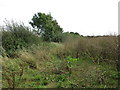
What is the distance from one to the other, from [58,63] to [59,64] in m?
0.25

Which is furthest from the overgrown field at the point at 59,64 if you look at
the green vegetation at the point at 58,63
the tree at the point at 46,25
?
the tree at the point at 46,25

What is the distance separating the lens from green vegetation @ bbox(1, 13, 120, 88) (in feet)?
10.3

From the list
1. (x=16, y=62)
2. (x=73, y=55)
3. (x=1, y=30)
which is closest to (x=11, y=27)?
(x=1, y=30)

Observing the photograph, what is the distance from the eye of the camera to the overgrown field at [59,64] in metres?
3.12

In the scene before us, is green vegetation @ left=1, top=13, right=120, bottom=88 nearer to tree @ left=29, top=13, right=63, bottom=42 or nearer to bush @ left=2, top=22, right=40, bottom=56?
bush @ left=2, top=22, right=40, bottom=56

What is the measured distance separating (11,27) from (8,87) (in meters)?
5.20

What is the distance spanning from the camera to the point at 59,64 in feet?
15.7

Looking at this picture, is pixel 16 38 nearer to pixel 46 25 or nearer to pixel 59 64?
pixel 59 64

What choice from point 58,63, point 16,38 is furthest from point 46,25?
point 58,63

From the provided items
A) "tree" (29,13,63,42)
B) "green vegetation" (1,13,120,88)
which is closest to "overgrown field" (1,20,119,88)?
"green vegetation" (1,13,120,88)

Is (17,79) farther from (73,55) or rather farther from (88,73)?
(73,55)

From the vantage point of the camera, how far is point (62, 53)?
6.34m

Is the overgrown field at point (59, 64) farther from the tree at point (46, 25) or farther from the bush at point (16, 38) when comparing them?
the tree at point (46, 25)

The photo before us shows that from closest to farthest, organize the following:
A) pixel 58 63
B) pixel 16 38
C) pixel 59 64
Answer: pixel 59 64 < pixel 58 63 < pixel 16 38
